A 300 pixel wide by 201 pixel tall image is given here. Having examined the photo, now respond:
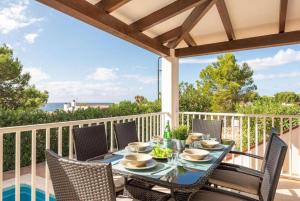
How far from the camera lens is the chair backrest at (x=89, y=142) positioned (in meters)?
2.35

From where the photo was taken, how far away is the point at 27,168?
16.8 feet

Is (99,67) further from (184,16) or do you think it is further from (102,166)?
(102,166)

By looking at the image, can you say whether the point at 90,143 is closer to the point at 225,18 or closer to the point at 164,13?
the point at 164,13

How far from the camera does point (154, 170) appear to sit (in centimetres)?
171

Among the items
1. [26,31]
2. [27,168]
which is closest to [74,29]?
[26,31]

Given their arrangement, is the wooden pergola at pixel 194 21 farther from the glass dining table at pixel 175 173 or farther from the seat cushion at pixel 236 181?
the seat cushion at pixel 236 181

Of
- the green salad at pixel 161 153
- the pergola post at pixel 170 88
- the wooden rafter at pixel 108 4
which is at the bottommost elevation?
the green salad at pixel 161 153

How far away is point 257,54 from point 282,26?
20.1 metres

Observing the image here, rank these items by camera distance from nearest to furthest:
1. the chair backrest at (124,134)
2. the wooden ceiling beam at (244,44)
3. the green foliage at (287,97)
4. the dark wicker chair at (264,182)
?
the dark wicker chair at (264,182) < the chair backrest at (124,134) < the wooden ceiling beam at (244,44) < the green foliage at (287,97)

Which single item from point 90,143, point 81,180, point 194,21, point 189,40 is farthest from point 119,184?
point 189,40

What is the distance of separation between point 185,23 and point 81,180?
326 cm

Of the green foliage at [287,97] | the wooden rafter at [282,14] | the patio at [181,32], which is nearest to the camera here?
the patio at [181,32]

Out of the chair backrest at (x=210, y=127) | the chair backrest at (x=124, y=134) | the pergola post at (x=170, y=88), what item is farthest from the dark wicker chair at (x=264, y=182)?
the pergola post at (x=170, y=88)

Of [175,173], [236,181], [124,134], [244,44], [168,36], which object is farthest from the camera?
[168,36]
